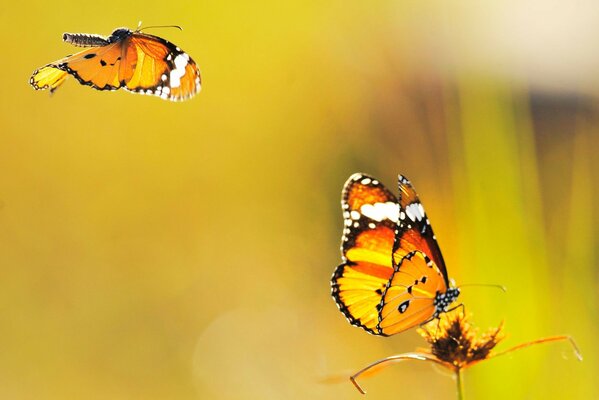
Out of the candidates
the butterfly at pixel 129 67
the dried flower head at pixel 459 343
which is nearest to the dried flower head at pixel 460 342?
the dried flower head at pixel 459 343

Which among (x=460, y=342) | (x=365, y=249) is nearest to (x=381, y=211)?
(x=365, y=249)

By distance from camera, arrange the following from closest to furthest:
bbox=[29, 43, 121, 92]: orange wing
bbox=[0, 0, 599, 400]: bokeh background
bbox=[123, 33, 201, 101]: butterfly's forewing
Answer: bbox=[29, 43, 121, 92]: orange wing, bbox=[123, 33, 201, 101]: butterfly's forewing, bbox=[0, 0, 599, 400]: bokeh background

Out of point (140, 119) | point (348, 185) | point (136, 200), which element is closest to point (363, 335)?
point (136, 200)

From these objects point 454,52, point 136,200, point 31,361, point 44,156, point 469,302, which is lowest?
point 31,361

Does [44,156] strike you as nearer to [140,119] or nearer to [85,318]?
[140,119]

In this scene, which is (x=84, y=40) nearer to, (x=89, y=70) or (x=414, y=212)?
(x=89, y=70)

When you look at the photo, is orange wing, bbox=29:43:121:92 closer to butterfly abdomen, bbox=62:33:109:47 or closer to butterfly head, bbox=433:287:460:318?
butterfly abdomen, bbox=62:33:109:47

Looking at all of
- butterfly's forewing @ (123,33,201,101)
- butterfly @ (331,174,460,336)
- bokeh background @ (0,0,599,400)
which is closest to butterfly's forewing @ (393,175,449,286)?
butterfly @ (331,174,460,336)
